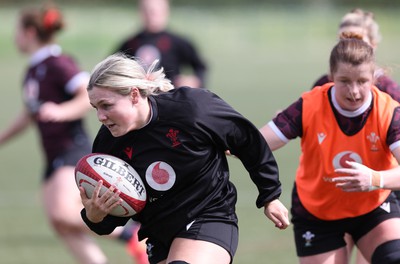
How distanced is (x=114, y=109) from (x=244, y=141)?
69 centimetres

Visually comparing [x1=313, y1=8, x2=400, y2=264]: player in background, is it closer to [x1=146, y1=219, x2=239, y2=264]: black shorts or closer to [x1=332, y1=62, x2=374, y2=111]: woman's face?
[x1=332, y1=62, x2=374, y2=111]: woman's face

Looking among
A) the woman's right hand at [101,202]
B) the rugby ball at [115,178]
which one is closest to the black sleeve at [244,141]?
the rugby ball at [115,178]

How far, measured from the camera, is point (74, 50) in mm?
29797

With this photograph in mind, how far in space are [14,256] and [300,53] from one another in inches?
921

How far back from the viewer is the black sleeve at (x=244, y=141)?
4.45 m

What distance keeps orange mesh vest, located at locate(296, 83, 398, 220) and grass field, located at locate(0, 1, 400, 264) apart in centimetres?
42

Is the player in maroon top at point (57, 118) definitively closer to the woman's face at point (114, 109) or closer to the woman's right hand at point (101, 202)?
the woman's right hand at point (101, 202)

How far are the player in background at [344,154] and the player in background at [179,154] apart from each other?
393mm

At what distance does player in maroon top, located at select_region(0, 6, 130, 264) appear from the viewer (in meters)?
6.97

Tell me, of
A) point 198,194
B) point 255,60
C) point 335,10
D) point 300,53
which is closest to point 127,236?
point 198,194

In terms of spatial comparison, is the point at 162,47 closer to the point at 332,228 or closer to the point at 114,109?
the point at 332,228

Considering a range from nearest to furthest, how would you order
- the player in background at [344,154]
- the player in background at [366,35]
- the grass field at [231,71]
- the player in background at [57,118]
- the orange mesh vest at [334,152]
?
the player in background at [344,154] → the orange mesh vest at [334,152] → the player in background at [366,35] → the player in background at [57,118] → the grass field at [231,71]

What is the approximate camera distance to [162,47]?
31.4 feet

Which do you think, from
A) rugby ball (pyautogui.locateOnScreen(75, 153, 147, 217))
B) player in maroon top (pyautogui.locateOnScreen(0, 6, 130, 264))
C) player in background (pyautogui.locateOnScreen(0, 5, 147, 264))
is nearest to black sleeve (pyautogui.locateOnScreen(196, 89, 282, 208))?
rugby ball (pyautogui.locateOnScreen(75, 153, 147, 217))
